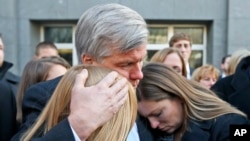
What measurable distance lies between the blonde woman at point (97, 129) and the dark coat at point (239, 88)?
167 centimetres

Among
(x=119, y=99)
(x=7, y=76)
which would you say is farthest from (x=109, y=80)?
(x=7, y=76)

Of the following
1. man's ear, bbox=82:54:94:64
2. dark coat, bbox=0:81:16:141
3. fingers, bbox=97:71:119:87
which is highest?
man's ear, bbox=82:54:94:64

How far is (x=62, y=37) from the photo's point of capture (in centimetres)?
1045

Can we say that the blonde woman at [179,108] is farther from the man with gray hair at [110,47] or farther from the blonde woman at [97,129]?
the blonde woman at [97,129]

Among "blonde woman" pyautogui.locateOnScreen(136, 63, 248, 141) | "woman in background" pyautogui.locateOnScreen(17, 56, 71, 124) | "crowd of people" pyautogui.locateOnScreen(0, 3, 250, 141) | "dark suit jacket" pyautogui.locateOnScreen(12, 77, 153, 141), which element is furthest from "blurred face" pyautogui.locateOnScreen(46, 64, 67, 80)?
"dark suit jacket" pyautogui.locateOnScreen(12, 77, 153, 141)

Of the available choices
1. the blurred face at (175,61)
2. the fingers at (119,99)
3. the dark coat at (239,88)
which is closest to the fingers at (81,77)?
the fingers at (119,99)

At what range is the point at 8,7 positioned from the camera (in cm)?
973

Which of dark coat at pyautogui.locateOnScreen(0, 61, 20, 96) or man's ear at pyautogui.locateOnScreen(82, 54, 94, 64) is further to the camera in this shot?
dark coat at pyautogui.locateOnScreen(0, 61, 20, 96)

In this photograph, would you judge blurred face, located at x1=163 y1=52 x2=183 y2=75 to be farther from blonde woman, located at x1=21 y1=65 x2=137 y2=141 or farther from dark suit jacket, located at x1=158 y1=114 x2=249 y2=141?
blonde woman, located at x1=21 y1=65 x2=137 y2=141

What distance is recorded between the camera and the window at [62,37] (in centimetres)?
1039

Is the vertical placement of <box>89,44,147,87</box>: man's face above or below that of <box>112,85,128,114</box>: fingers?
above

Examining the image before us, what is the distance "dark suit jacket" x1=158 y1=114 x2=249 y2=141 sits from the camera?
2.27 metres

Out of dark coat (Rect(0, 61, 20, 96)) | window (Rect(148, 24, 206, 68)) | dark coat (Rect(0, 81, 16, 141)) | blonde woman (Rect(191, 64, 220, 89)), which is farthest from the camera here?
window (Rect(148, 24, 206, 68))

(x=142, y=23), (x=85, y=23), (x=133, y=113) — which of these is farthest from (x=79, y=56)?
(x=133, y=113)
